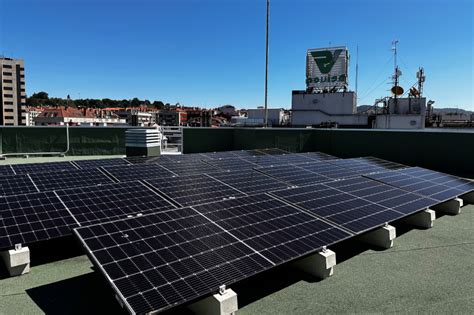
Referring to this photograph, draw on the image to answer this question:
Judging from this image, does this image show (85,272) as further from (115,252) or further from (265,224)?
(265,224)

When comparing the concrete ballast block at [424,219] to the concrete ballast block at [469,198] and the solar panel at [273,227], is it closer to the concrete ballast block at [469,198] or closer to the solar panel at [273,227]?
the solar panel at [273,227]

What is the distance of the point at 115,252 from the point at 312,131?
1694 cm

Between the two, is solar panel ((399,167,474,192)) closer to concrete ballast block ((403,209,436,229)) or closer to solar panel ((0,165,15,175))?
concrete ballast block ((403,209,436,229))

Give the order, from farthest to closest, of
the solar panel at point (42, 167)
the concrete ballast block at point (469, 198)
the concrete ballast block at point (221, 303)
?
the solar panel at point (42, 167)
the concrete ballast block at point (469, 198)
the concrete ballast block at point (221, 303)

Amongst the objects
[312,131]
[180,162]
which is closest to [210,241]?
[180,162]

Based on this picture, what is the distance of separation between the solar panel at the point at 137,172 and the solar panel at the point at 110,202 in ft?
6.81

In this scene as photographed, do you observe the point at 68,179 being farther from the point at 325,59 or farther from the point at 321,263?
the point at 325,59

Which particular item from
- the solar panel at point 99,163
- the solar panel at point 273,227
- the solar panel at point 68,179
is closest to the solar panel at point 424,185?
the solar panel at point 273,227

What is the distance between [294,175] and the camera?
1113 centimetres

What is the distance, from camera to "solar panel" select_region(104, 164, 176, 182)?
10.5m

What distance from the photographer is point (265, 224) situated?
5.96 meters

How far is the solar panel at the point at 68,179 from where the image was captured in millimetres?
9180

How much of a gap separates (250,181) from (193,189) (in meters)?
1.91

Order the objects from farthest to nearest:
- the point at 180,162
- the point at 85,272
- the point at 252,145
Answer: the point at 252,145, the point at 180,162, the point at 85,272
